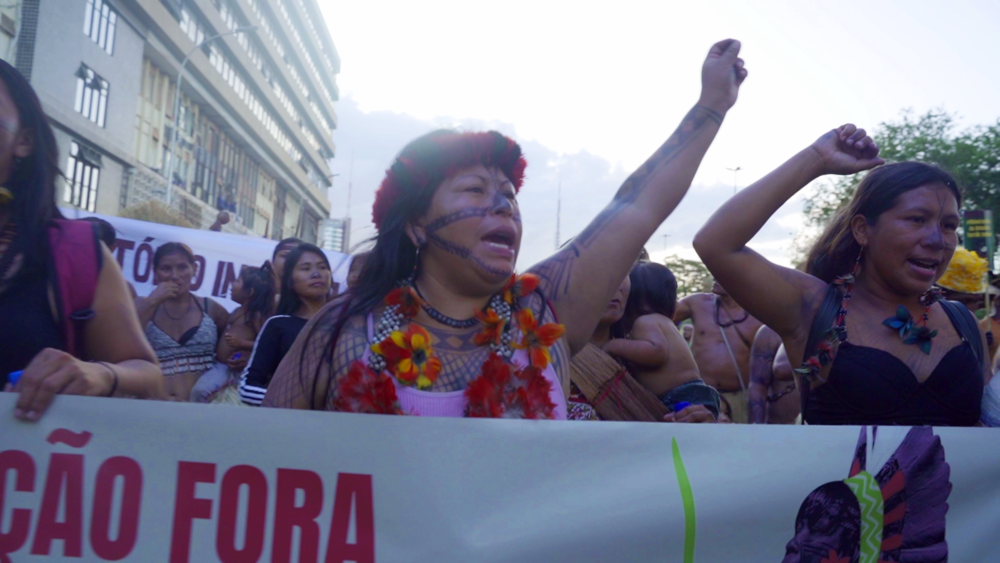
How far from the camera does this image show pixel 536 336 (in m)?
2.09

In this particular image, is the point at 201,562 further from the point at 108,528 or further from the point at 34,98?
the point at 34,98

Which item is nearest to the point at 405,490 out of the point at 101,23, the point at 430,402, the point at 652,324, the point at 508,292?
the point at 430,402

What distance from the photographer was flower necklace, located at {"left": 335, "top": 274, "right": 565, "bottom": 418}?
1930 mm

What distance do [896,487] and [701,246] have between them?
2.87ft

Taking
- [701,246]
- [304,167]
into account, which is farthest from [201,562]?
[304,167]

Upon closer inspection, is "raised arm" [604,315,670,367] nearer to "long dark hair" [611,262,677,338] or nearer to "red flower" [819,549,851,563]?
"long dark hair" [611,262,677,338]

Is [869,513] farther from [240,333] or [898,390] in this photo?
[240,333]

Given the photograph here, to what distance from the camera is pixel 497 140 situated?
220 centimetres

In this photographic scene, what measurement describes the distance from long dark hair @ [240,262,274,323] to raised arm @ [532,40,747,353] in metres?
3.88

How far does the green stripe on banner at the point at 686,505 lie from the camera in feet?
6.22

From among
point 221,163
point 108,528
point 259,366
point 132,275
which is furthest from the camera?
A: point 221,163

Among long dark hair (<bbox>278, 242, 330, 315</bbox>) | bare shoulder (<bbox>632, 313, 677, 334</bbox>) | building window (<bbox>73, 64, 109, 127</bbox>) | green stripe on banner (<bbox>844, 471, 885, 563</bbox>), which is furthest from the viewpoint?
building window (<bbox>73, 64, 109, 127</bbox>)

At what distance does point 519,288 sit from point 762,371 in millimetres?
3627

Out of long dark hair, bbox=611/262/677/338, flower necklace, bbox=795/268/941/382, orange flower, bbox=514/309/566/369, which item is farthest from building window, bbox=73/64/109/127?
flower necklace, bbox=795/268/941/382
